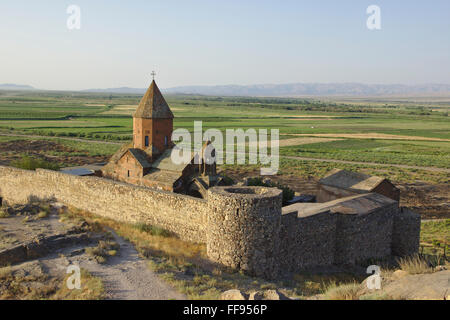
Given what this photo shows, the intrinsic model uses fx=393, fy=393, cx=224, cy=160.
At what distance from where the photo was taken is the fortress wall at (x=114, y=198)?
13625 millimetres

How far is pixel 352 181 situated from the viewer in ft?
62.1

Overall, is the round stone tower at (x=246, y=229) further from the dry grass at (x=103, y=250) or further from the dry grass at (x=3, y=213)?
the dry grass at (x=3, y=213)

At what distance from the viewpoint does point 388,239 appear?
15234 mm

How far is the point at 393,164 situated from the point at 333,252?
3341 centimetres

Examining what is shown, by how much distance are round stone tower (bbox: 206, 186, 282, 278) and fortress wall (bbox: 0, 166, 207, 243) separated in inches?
73.2

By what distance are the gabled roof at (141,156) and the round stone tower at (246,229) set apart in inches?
369

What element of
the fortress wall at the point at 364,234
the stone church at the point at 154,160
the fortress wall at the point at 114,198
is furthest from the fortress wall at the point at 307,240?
the stone church at the point at 154,160

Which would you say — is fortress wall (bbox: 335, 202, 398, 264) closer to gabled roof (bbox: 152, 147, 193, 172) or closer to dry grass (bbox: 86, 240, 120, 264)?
dry grass (bbox: 86, 240, 120, 264)

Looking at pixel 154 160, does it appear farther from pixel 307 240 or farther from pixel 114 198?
pixel 307 240

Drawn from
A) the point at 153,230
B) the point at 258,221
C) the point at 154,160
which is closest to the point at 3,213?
the point at 153,230

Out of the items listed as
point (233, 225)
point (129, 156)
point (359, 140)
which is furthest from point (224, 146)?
point (233, 225)

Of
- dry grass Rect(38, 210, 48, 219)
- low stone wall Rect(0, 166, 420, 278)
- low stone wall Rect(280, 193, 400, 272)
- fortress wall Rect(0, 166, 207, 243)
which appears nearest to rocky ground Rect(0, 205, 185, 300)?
dry grass Rect(38, 210, 48, 219)
